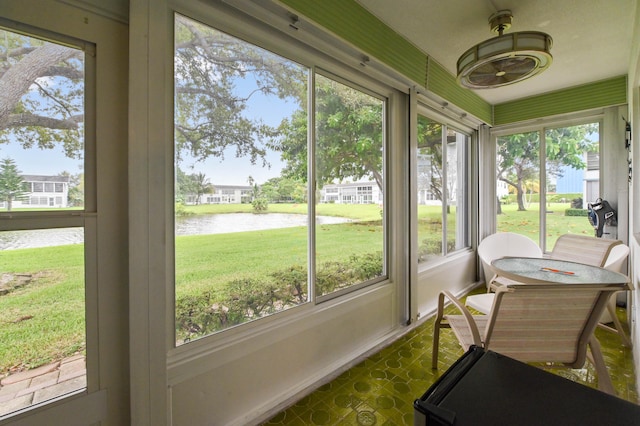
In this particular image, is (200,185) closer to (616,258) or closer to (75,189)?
(75,189)

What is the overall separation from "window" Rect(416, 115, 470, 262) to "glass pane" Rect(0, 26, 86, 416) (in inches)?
110

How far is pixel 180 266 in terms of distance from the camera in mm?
1477

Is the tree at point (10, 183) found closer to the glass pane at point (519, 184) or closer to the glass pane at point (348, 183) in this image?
the glass pane at point (348, 183)

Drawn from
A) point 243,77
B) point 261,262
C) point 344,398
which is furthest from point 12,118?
point 344,398

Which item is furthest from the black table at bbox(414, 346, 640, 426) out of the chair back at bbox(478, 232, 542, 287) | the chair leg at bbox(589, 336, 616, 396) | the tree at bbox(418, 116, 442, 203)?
the chair back at bbox(478, 232, 542, 287)

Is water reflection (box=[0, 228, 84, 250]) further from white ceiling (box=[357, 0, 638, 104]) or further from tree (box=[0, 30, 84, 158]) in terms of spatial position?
white ceiling (box=[357, 0, 638, 104])

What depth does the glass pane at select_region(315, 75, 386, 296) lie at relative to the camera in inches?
86.6

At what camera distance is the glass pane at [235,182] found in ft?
4.90

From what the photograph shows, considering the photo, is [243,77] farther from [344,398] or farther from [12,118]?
[344,398]

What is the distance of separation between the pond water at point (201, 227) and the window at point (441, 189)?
140 cm

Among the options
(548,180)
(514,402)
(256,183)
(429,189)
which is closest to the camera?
(514,402)

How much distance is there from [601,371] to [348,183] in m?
2.02

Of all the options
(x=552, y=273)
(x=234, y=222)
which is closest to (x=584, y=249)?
(x=552, y=273)

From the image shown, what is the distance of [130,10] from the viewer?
1.19 metres
